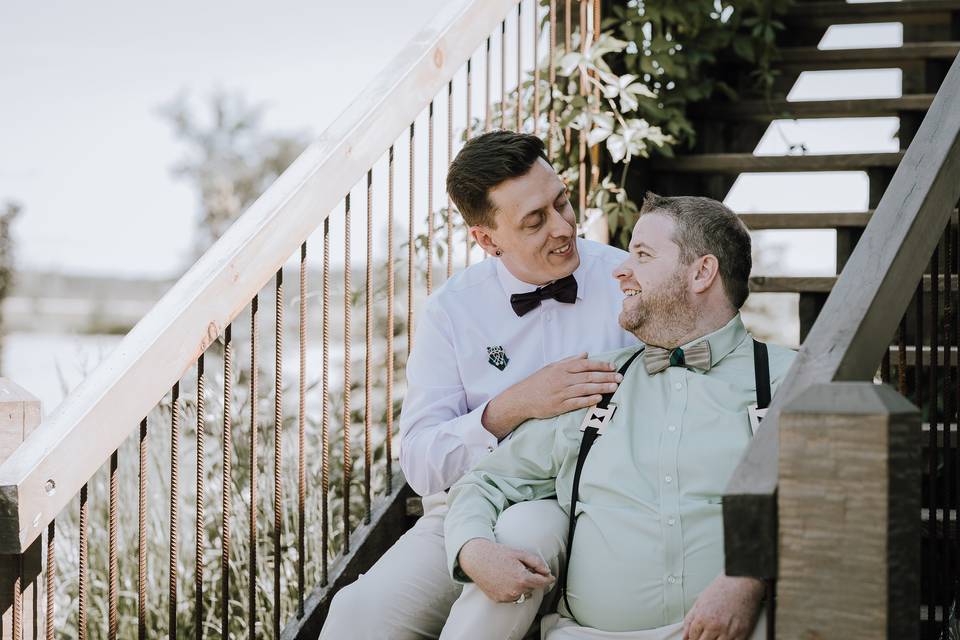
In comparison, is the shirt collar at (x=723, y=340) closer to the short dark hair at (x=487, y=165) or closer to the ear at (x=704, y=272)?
the ear at (x=704, y=272)

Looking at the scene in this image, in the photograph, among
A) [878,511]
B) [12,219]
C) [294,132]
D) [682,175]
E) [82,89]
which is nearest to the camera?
[878,511]

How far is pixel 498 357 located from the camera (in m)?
2.42

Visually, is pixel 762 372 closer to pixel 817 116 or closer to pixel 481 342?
pixel 481 342

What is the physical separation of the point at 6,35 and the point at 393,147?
21331 mm

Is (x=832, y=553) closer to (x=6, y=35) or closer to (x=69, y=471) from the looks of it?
(x=69, y=471)

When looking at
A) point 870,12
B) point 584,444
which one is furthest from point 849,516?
point 870,12

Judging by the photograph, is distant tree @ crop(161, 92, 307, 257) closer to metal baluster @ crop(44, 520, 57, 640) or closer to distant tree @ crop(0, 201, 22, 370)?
distant tree @ crop(0, 201, 22, 370)

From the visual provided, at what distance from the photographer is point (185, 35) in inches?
925

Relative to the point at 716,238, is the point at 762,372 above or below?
below

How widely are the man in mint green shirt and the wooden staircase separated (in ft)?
3.71

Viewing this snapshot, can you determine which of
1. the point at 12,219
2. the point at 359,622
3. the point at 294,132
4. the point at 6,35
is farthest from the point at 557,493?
the point at 6,35

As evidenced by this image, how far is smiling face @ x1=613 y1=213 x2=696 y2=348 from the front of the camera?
210 cm

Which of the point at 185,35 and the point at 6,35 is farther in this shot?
the point at 185,35

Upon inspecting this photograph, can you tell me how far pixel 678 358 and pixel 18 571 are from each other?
47.0 inches
